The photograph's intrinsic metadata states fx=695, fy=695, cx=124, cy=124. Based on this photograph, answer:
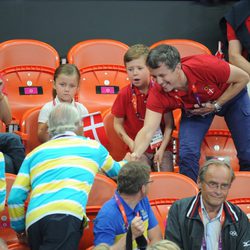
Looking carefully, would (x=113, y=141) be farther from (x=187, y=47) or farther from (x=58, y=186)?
(x=58, y=186)

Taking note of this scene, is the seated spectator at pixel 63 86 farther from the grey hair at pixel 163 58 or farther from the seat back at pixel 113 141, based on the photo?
the grey hair at pixel 163 58

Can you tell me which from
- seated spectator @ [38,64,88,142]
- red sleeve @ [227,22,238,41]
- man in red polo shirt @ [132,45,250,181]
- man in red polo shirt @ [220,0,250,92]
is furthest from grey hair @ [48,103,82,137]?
red sleeve @ [227,22,238,41]

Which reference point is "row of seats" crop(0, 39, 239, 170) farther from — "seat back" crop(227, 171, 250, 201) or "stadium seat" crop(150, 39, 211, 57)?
"seat back" crop(227, 171, 250, 201)

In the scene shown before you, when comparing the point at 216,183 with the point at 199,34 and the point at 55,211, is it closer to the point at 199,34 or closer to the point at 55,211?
the point at 55,211

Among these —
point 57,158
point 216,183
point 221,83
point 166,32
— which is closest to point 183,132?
point 221,83

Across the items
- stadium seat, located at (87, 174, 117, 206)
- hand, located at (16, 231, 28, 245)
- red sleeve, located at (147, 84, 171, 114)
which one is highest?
red sleeve, located at (147, 84, 171, 114)

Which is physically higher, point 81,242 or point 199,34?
point 199,34

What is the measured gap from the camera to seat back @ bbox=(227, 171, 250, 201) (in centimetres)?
411

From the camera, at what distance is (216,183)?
3596 mm

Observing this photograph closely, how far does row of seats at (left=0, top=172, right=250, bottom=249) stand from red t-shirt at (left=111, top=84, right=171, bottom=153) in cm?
79

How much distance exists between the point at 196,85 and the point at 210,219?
1050 mm

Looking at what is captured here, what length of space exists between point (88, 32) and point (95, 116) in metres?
2.13

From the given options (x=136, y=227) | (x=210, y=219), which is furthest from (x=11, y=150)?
(x=210, y=219)

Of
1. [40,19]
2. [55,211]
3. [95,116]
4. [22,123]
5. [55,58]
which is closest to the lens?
[55,211]
